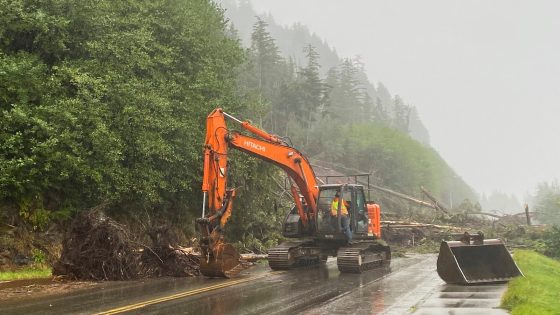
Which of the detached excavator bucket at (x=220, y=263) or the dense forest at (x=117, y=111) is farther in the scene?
the dense forest at (x=117, y=111)

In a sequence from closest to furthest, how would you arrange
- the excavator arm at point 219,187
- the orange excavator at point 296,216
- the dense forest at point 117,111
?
the excavator arm at point 219,187 → the orange excavator at point 296,216 → the dense forest at point 117,111

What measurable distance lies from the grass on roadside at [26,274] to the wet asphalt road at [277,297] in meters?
2.74

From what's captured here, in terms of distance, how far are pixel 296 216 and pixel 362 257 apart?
317 centimetres

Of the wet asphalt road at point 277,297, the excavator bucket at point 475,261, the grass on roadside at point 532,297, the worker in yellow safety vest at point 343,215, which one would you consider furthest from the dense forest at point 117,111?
the grass on roadside at point 532,297

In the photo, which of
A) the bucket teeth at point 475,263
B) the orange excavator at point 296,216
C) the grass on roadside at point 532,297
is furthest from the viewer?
the orange excavator at point 296,216

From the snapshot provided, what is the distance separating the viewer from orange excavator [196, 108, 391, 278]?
48.2ft

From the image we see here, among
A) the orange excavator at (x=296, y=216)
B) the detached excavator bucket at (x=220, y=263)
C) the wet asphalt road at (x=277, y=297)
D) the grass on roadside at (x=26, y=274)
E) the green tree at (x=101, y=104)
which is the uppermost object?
the green tree at (x=101, y=104)

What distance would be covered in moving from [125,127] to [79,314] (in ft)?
33.7

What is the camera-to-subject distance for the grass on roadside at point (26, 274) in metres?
14.2

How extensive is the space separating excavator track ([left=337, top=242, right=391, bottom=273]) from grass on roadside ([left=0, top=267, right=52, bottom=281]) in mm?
9324

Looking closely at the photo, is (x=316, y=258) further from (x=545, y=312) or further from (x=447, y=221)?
(x=447, y=221)

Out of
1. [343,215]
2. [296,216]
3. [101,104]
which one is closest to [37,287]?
[101,104]

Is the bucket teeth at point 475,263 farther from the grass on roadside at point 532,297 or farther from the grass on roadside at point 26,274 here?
the grass on roadside at point 26,274

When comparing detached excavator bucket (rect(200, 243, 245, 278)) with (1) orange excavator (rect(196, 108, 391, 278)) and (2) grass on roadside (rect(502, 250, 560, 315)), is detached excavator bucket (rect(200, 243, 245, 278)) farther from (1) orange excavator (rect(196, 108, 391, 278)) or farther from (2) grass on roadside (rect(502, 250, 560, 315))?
(2) grass on roadside (rect(502, 250, 560, 315))
